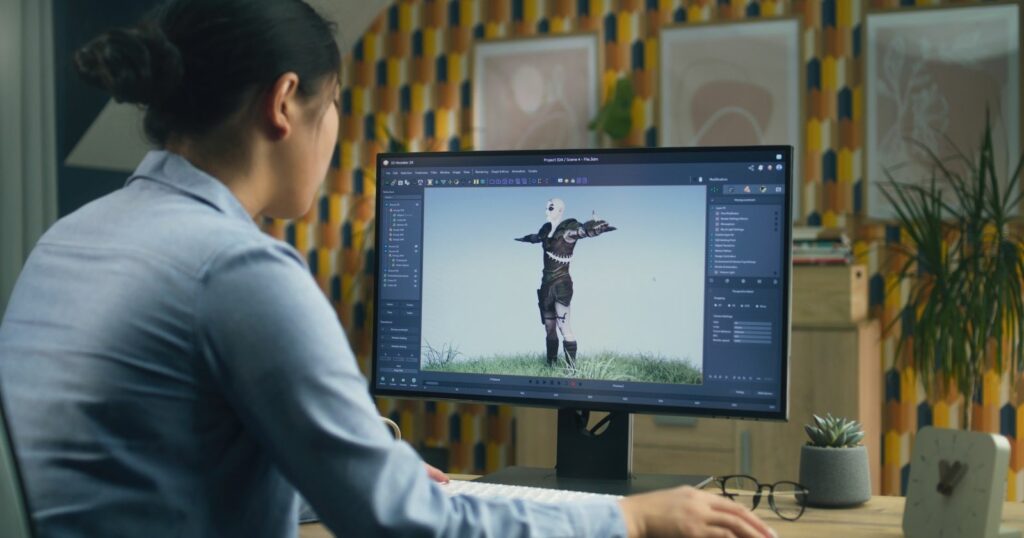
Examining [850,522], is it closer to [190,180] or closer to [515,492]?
[515,492]

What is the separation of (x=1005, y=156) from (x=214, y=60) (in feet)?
12.5

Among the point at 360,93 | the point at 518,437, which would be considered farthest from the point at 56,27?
the point at 518,437

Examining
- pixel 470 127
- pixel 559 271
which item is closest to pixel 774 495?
pixel 559 271

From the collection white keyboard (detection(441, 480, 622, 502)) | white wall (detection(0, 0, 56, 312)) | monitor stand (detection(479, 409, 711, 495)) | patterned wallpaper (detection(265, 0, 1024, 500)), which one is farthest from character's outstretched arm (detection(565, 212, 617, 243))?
patterned wallpaper (detection(265, 0, 1024, 500))

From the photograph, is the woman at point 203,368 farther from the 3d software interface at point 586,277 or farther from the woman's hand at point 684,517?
the 3d software interface at point 586,277

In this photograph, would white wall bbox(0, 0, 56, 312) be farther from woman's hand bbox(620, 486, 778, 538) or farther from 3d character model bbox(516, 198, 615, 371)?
woman's hand bbox(620, 486, 778, 538)

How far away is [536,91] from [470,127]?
0.36 m

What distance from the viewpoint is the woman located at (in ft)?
3.22

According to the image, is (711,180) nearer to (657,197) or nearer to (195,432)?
(657,197)

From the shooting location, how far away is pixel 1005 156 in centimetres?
429

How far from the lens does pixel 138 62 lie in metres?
1.14

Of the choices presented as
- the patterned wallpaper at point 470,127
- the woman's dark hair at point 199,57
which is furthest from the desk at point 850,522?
the patterned wallpaper at point 470,127

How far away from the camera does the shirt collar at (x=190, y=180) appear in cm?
115

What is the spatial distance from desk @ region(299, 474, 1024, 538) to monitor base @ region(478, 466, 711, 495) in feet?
0.46
